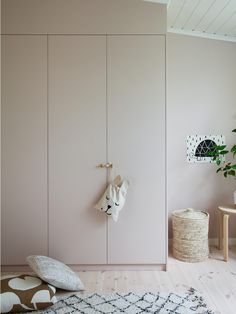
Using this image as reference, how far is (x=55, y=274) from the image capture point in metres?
2.01

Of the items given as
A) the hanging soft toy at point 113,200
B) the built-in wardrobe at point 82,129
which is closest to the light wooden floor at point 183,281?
the built-in wardrobe at point 82,129

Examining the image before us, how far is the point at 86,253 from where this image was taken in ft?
8.04

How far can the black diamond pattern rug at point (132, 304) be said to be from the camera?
6.04 feet

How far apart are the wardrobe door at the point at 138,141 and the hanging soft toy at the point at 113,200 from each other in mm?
101

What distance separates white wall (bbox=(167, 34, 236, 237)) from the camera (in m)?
3.05

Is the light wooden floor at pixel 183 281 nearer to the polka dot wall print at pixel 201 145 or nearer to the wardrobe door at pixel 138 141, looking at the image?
the wardrobe door at pixel 138 141

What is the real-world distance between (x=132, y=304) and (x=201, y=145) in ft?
6.14

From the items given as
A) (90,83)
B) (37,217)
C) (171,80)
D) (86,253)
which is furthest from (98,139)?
(171,80)

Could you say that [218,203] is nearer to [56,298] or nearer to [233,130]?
[233,130]

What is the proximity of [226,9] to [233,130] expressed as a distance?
3.93 ft

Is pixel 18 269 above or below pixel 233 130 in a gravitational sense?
below

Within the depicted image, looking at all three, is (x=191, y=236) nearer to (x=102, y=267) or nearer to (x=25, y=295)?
(x=102, y=267)

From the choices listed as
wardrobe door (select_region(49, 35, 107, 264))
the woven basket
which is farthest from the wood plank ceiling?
the woven basket

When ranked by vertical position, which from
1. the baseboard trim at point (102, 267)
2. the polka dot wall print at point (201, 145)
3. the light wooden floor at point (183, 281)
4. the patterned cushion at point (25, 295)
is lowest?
the light wooden floor at point (183, 281)
